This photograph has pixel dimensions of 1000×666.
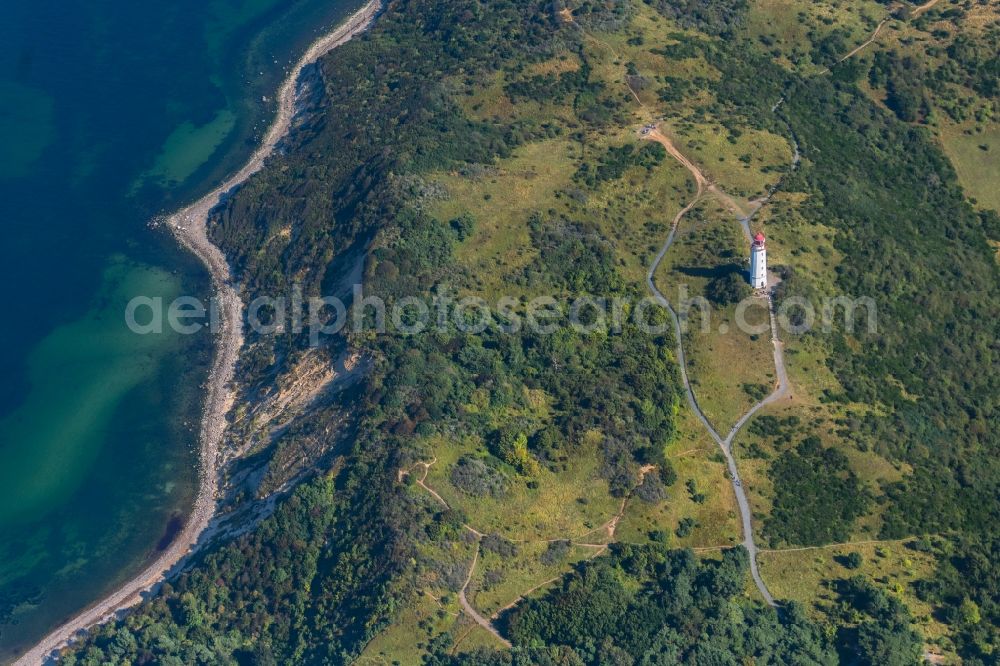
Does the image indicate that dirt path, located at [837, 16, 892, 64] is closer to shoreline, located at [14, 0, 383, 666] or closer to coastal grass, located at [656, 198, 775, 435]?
coastal grass, located at [656, 198, 775, 435]

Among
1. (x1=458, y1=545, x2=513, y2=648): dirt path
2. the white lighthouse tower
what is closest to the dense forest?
(x1=458, y1=545, x2=513, y2=648): dirt path

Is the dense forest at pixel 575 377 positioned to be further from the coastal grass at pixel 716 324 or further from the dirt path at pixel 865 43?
the coastal grass at pixel 716 324

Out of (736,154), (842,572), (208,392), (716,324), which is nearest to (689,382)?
(716,324)

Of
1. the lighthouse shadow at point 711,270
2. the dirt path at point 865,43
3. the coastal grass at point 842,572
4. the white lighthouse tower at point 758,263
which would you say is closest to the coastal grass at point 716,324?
the lighthouse shadow at point 711,270

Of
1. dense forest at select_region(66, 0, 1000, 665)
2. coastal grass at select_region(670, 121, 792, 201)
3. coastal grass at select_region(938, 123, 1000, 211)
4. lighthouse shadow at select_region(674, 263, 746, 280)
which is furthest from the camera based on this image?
coastal grass at select_region(938, 123, 1000, 211)

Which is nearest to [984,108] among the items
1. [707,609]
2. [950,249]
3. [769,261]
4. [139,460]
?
[950,249]

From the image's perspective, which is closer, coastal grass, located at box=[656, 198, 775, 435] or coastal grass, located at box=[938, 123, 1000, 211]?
coastal grass, located at box=[656, 198, 775, 435]
